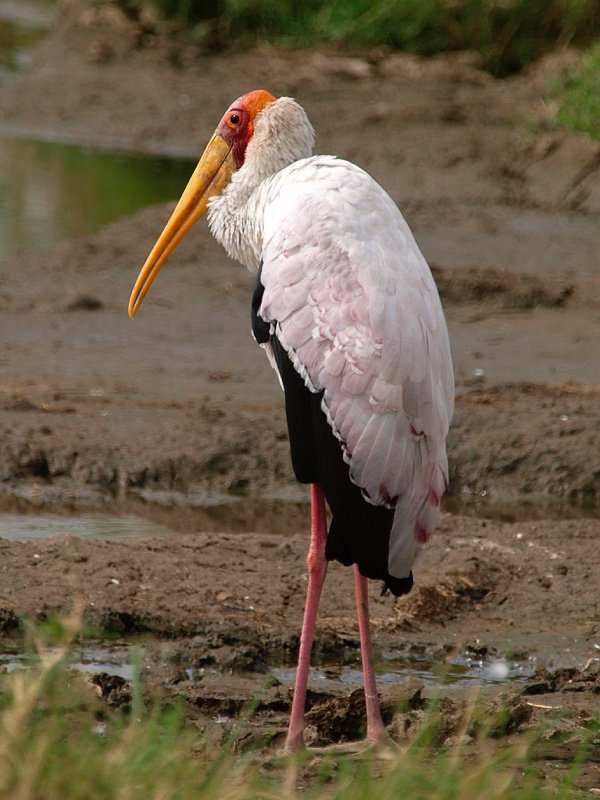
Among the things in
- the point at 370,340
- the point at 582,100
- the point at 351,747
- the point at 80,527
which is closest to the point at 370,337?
the point at 370,340

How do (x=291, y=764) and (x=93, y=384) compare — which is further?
(x=93, y=384)

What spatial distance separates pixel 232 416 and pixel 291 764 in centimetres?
353

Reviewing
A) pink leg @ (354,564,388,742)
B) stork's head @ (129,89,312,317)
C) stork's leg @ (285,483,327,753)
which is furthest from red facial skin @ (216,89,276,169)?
pink leg @ (354,564,388,742)

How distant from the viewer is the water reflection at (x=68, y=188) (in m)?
9.68

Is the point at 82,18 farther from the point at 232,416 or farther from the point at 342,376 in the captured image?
the point at 342,376

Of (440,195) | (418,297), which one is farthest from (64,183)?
(418,297)

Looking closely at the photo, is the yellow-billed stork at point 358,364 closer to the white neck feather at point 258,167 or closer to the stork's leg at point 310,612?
the stork's leg at point 310,612

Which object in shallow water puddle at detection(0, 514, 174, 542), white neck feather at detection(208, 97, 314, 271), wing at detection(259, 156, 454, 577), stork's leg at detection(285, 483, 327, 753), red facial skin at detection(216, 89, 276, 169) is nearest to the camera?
wing at detection(259, 156, 454, 577)

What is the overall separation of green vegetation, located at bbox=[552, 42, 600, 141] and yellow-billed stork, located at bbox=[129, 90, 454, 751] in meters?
7.27

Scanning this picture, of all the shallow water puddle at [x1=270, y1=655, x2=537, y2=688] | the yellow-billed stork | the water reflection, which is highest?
the yellow-billed stork

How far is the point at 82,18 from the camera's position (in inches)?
593

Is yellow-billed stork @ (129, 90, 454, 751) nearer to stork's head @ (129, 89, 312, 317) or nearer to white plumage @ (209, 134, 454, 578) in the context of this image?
white plumage @ (209, 134, 454, 578)

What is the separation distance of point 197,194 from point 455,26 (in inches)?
421

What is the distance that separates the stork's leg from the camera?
3523mm
